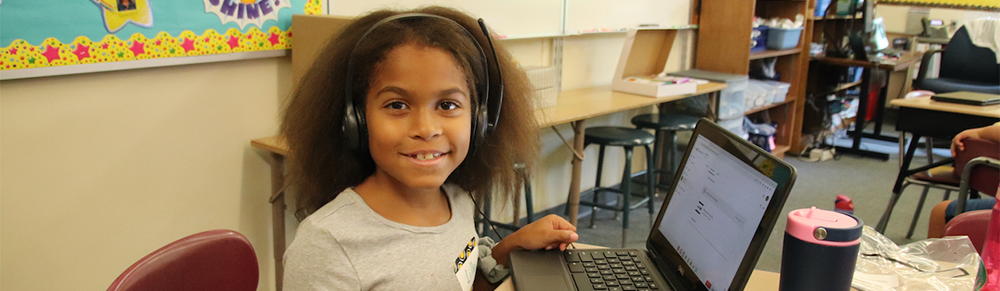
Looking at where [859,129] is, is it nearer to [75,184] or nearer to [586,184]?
[586,184]

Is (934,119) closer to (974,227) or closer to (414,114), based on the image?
(974,227)

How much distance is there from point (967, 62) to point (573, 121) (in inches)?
159

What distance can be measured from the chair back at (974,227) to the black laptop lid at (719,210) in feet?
2.33

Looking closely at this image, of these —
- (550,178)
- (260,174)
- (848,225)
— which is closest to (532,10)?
(550,178)

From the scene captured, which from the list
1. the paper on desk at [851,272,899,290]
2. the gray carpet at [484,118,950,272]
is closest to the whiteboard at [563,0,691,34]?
the gray carpet at [484,118,950,272]

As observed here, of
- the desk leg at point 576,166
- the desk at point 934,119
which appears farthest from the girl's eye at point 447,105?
the desk at point 934,119

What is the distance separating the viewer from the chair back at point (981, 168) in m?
2.07

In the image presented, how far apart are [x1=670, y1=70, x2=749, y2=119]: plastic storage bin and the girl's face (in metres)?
2.93

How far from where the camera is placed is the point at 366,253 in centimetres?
95

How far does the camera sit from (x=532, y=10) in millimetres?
2951

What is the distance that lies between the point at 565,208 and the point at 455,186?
2376 millimetres

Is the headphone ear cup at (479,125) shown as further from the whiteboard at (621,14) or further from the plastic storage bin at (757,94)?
the plastic storage bin at (757,94)

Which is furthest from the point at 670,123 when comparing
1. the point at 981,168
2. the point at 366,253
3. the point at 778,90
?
the point at 366,253

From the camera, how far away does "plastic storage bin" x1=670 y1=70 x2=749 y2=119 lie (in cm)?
368
